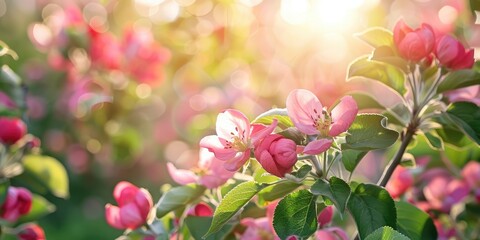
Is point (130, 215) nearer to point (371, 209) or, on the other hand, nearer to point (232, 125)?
point (232, 125)

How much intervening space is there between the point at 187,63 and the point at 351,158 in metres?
1.56

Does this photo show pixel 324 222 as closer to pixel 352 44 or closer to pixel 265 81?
pixel 265 81

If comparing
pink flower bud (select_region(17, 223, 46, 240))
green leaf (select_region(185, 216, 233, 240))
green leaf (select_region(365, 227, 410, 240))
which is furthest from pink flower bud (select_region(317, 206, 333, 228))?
pink flower bud (select_region(17, 223, 46, 240))

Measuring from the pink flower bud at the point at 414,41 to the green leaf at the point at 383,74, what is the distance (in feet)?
0.21

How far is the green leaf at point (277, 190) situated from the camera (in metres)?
1.08

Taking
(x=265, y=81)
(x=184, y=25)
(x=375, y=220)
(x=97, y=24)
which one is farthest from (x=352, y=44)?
(x=375, y=220)

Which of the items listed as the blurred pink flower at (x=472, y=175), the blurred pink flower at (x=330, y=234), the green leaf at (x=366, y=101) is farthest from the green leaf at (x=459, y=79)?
the blurred pink flower at (x=472, y=175)

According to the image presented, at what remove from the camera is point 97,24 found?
2.64m

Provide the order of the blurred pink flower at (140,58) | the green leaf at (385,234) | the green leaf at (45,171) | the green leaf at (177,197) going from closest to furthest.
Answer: the green leaf at (385,234), the green leaf at (177,197), the green leaf at (45,171), the blurred pink flower at (140,58)

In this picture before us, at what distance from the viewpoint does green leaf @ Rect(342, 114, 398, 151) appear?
101 centimetres

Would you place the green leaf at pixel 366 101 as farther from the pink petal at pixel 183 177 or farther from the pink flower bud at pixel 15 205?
the pink flower bud at pixel 15 205

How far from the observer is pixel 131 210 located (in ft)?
4.03

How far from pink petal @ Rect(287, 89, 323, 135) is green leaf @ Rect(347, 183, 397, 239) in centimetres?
12

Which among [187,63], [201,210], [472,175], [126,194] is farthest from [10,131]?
[187,63]
